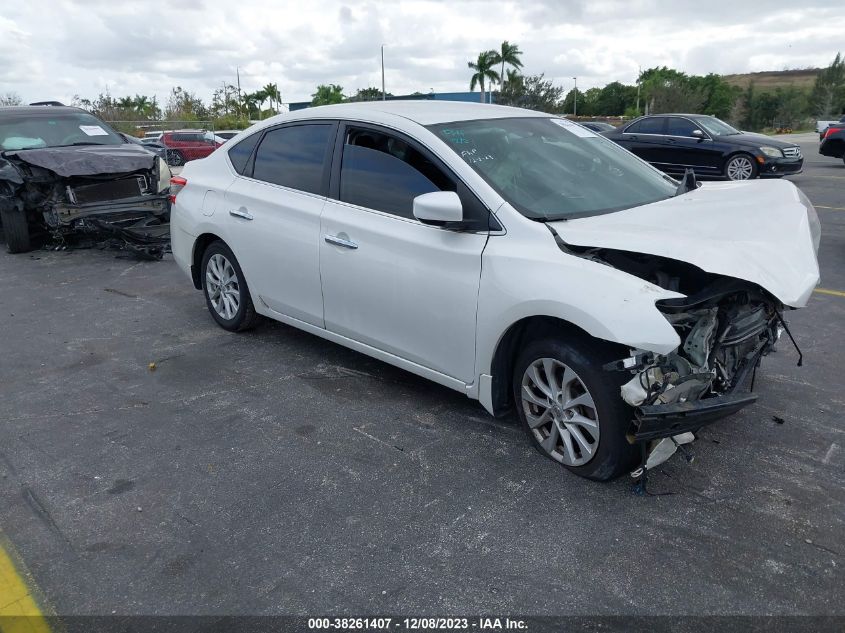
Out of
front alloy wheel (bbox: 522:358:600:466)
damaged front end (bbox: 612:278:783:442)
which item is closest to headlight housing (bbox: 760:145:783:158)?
damaged front end (bbox: 612:278:783:442)

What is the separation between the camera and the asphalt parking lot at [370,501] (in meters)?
2.60

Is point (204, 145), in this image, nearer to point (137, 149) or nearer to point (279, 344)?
point (137, 149)

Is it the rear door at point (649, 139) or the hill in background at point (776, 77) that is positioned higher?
the hill in background at point (776, 77)

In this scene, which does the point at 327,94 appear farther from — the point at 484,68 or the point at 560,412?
the point at 560,412

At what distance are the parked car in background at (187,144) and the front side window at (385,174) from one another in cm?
2283

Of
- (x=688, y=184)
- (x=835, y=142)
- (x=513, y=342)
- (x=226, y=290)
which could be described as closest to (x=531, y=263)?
(x=513, y=342)

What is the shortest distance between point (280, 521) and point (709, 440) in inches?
91.1

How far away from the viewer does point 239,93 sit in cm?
5253

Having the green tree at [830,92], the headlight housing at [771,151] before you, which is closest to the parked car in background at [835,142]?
the headlight housing at [771,151]

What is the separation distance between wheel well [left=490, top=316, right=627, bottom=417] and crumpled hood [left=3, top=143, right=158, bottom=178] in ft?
22.7

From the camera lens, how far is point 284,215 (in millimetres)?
4562

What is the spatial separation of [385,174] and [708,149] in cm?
1213

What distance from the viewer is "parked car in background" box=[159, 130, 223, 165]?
25436mm

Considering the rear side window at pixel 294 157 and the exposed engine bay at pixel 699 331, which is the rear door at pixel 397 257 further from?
the exposed engine bay at pixel 699 331
